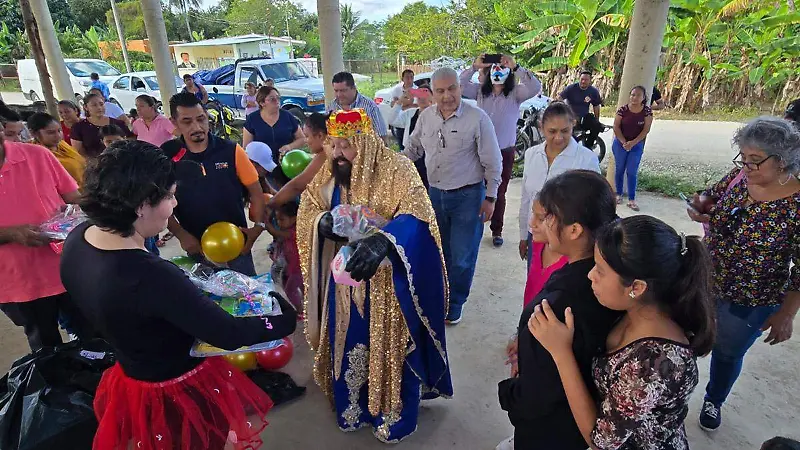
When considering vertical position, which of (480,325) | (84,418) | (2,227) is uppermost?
(2,227)

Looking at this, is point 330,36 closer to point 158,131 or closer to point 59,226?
point 158,131

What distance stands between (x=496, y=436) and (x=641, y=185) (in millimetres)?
5597

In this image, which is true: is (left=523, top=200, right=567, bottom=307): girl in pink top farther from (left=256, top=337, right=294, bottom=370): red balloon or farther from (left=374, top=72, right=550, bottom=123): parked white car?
(left=374, top=72, right=550, bottom=123): parked white car

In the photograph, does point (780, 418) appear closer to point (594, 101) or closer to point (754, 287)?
point (754, 287)

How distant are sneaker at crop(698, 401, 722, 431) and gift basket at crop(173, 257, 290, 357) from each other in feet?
8.09

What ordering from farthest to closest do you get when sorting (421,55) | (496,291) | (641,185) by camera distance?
1. (421,55)
2. (641,185)
3. (496,291)

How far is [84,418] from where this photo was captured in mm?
2010

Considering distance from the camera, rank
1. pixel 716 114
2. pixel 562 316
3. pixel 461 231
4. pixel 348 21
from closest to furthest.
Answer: pixel 562 316, pixel 461 231, pixel 716 114, pixel 348 21

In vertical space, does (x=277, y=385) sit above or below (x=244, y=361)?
below

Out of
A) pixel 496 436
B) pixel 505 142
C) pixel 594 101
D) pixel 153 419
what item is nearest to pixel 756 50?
pixel 594 101

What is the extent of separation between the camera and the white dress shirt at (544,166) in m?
3.03

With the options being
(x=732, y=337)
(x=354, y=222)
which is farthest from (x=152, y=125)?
(x=732, y=337)

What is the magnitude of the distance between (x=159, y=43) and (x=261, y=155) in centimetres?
627

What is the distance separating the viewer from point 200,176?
3023 mm
